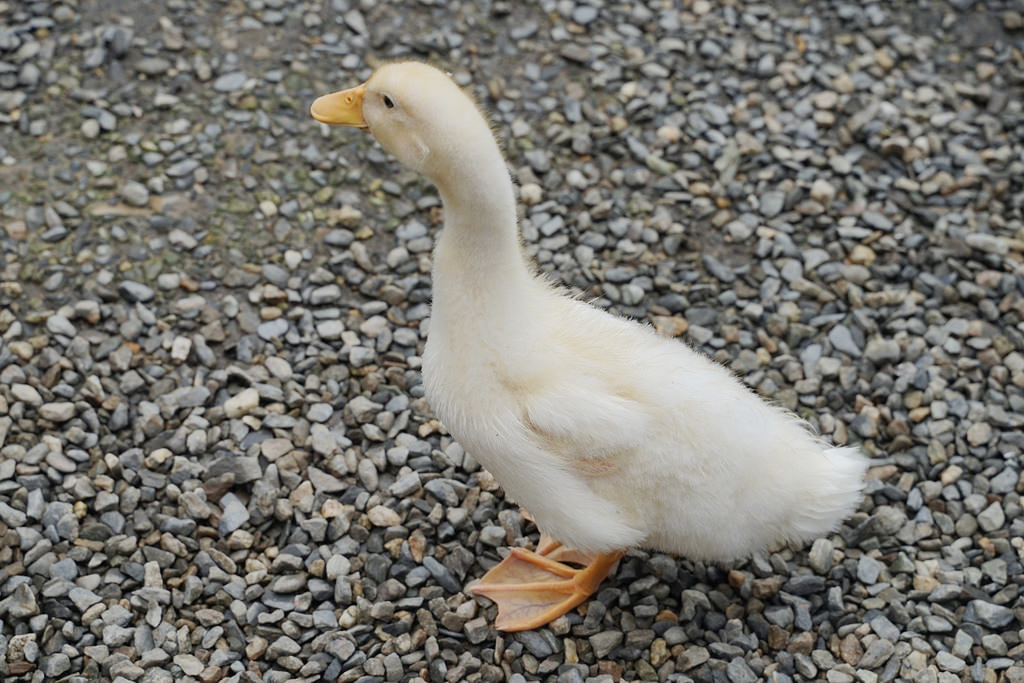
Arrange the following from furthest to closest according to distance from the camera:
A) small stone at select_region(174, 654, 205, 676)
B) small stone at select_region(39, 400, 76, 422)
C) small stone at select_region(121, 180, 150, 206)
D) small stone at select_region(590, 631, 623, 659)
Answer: small stone at select_region(121, 180, 150, 206)
small stone at select_region(39, 400, 76, 422)
small stone at select_region(590, 631, 623, 659)
small stone at select_region(174, 654, 205, 676)

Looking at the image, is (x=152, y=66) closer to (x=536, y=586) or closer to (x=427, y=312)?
(x=427, y=312)

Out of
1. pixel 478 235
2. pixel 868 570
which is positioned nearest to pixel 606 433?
pixel 478 235

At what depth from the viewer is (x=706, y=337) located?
459cm

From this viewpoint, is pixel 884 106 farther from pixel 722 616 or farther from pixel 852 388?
pixel 722 616

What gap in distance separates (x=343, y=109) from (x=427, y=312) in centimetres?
141

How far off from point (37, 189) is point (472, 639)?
294 centimetres

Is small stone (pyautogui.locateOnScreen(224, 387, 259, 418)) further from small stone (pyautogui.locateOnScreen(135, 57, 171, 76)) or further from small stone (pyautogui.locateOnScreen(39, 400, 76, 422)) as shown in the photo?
small stone (pyautogui.locateOnScreen(135, 57, 171, 76))

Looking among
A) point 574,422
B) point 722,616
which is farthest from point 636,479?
point 722,616

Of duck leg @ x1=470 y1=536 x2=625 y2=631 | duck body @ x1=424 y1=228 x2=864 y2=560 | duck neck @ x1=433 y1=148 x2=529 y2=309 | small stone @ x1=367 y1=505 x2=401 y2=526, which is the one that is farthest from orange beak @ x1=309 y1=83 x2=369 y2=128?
duck leg @ x1=470 y1=536 x2=625 y2=631

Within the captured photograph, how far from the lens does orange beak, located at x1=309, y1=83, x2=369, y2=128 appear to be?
3365 mm

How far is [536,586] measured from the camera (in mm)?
3719

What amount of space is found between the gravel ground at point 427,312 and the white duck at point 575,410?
1.61ft

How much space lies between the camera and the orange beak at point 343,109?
3.37m

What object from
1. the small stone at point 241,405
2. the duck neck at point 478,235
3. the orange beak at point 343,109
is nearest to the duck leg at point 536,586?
the duck neck at point 478,235
